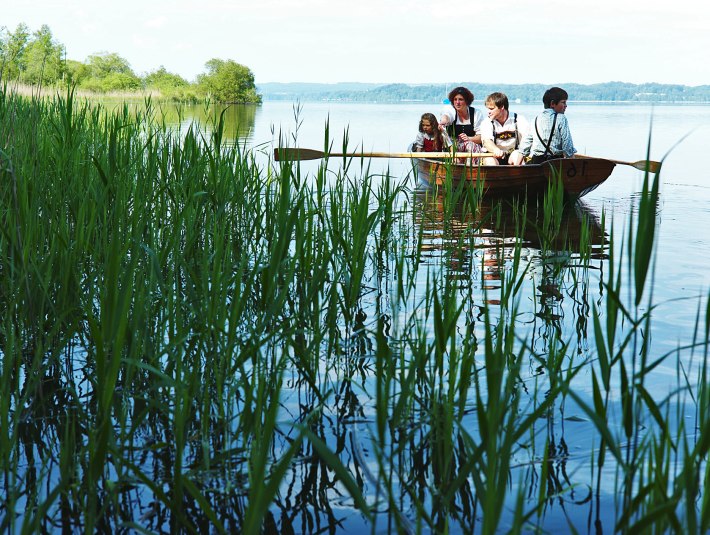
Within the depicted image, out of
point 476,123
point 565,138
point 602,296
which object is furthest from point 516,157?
point 602,296

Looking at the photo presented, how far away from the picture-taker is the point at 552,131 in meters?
9.77

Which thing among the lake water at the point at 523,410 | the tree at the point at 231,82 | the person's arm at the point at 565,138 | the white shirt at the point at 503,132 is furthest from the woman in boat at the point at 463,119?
the tree at the point at 231,82

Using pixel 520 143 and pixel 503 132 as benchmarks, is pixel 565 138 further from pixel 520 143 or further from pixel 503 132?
pixel 503 132

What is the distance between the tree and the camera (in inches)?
3418

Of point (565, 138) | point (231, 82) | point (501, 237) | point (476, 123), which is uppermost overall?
point (231, 82)

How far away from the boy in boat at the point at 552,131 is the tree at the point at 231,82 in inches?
2961

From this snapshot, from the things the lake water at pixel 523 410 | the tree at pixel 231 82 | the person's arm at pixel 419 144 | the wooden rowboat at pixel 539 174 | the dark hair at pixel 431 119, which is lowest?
the lake water at pixel 523 410

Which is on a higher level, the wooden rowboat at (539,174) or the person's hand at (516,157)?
the person's hand at (516,157)

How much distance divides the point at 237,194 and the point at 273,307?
76.2 inches

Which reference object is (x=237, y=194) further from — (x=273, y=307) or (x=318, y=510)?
(x=318, y=510)

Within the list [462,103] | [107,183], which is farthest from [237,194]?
[462,103]

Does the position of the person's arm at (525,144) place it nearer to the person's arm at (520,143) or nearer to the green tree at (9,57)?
the person's arm at (520,143)

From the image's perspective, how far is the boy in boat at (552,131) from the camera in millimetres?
9648

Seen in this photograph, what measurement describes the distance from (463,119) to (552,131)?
2345 millimetres
